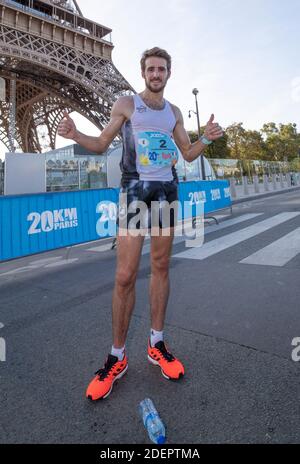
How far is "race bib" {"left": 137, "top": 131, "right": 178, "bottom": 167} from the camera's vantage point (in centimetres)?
205

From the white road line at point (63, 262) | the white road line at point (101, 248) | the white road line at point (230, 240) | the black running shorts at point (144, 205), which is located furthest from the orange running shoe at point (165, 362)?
the white road line at point (101, 248)

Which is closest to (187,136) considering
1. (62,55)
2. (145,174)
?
(145,174)

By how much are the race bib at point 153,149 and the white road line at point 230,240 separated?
345 centimetres

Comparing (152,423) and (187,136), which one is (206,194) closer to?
(187,136)

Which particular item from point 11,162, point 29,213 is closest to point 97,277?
point 29,213

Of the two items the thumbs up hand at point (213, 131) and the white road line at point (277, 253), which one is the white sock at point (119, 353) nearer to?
the thumbs up hand at point (213, 131)

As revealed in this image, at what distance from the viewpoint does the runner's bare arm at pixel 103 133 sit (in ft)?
6.66

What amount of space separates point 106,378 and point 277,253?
13.4ft

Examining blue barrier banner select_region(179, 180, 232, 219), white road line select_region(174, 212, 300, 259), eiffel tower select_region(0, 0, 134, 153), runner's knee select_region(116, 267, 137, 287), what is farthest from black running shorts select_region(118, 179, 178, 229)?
eiffel tower select_region(0, 0, 134, 153)

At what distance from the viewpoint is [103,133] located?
2.13 m

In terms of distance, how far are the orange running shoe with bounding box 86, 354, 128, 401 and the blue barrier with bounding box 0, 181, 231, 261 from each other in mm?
4144

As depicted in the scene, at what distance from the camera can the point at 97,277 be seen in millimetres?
4531
